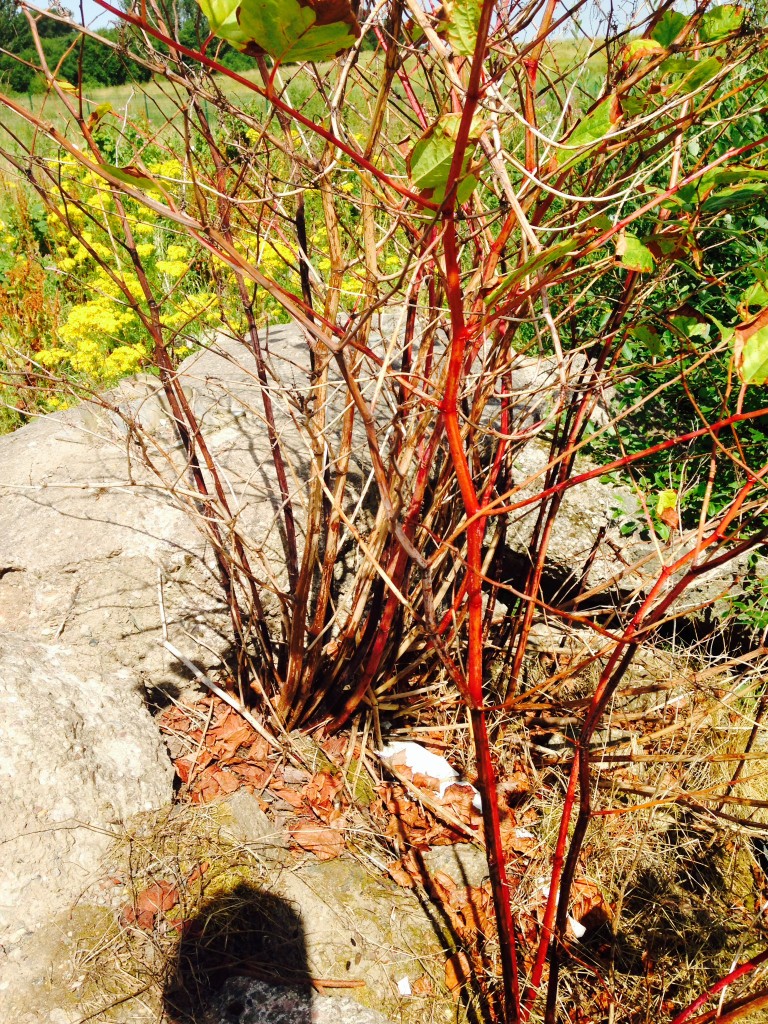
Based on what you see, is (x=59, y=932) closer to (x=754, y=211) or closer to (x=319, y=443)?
(x=319, y=443)

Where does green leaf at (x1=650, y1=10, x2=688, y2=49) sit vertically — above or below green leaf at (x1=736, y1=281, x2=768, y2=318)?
above

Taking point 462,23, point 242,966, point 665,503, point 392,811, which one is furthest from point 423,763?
point 462,23

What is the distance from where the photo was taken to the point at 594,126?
912 mm

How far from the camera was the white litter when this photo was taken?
7.77 feet

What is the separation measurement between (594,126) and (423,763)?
1.97 metres

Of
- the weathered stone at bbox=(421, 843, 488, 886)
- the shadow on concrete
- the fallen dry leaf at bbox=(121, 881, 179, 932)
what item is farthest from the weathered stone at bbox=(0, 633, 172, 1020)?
the weathered stone at bbox=(421, 843, 488, 886)

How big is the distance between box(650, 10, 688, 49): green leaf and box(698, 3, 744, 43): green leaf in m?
0.03

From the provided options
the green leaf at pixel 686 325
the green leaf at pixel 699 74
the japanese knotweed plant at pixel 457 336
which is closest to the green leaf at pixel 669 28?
the japanese knotweed plant at pixel 457 336

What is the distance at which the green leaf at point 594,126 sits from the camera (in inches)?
35.5

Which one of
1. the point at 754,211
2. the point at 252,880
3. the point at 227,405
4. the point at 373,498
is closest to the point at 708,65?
the point at 373,498

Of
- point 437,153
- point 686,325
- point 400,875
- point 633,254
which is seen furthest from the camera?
point 400,875

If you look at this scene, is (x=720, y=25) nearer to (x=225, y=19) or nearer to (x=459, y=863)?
(x=225, y=19)

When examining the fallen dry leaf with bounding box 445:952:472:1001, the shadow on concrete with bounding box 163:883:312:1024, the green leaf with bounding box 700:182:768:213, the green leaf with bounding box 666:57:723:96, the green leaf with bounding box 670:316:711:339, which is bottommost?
the fallen dry leaf with bounding box 445:952:472:1001

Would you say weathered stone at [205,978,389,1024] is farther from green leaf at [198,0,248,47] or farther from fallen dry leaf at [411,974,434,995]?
green leaf at [198,0,248,47]
